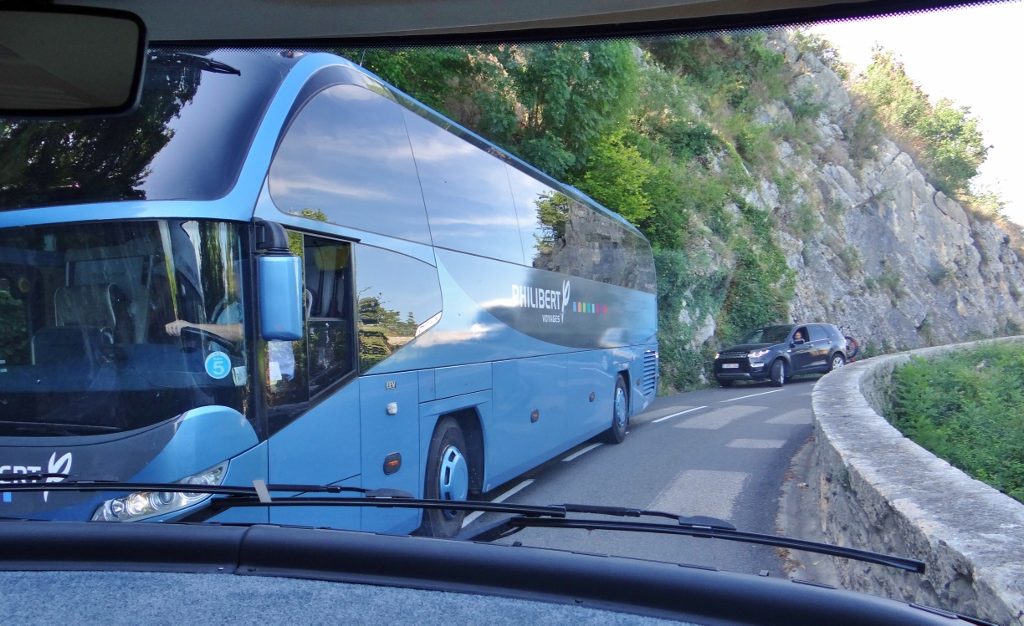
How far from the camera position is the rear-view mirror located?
2424mm

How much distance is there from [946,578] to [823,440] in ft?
12.5

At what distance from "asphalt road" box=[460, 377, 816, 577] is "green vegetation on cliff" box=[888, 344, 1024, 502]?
5.99ft

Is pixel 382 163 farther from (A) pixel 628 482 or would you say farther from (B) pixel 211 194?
(A) pixel 628 482

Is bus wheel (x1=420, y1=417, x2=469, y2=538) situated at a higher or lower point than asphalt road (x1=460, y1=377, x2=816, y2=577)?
higher

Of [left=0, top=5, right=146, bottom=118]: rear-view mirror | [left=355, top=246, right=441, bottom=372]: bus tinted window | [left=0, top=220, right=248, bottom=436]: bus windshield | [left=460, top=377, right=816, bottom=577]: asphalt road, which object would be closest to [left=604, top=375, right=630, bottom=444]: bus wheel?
[left=460, top=377, right=816, bottom=577]: asphalt road

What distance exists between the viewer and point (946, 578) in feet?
10.7

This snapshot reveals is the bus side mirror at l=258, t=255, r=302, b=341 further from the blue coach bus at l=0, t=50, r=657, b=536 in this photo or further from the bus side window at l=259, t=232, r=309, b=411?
the bus side window at l=259, t=232, r=309, b=411

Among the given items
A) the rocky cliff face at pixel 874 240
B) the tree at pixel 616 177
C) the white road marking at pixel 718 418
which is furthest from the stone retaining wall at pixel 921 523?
the rocky cliff face at pixel 874 240

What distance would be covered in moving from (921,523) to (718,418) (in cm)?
1151

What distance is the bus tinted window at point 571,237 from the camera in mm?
9125

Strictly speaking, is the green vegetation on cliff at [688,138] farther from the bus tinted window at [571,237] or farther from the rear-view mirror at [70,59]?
the rear-view mirror at [70,59]

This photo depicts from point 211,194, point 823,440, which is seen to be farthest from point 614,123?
point 211,194

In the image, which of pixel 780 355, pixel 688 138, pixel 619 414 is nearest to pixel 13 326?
pixel 619 414

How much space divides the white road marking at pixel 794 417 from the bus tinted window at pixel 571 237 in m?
3.50
